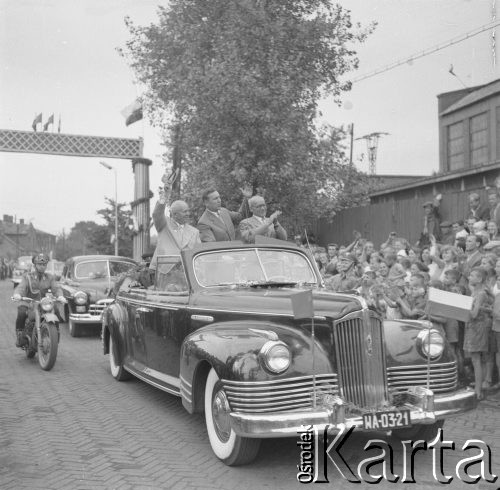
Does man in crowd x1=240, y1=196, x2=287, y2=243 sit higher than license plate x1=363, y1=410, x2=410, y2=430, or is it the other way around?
man in crowd x1=240, y1=196, x2=287, y2=243

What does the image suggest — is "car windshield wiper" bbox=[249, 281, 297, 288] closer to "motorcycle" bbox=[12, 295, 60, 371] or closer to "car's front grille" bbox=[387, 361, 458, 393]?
"car's front grille" bbox=[387, 361, 458, 393]

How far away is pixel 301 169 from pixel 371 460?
13117mm

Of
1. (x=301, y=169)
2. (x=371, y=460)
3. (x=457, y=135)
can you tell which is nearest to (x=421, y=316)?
(x=371, y=460)

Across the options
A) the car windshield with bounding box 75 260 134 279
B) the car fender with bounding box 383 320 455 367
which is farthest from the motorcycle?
the car fender with bounding box 383 320 455 367

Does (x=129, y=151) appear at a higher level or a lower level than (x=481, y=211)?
higher

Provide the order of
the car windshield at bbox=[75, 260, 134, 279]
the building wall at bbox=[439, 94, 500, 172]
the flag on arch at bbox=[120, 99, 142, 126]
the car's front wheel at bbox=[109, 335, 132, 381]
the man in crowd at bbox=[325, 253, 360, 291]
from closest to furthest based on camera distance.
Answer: the car's front wheel at bbox=[109, 335, 132, 381]
the man in crowd at bbox=[325, 253, 360, 291]
the car windshield at bbox=[75, 260, 134, 279]
the flag on arch at bbox=[120, 99, 142, 126]
the building wall at bbox=[439, 94, 500, 172]

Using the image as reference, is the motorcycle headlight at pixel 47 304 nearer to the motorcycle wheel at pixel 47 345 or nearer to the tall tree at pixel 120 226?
the motorcycle wheel at pixel 47 345

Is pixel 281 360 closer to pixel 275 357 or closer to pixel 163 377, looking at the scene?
pixel 275 357

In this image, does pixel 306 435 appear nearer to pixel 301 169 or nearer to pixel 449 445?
pixel 449 445

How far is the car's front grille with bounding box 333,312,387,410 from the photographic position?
4.84 meters

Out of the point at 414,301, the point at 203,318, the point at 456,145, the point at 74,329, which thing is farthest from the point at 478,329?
the point at 456,145

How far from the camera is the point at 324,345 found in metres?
4.90

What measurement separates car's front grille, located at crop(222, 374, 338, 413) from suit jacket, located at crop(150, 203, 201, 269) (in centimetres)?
303

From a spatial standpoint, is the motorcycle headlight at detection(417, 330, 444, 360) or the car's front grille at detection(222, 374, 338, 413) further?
the motorcycle headlight at detection(417, 330, 444, 360)
